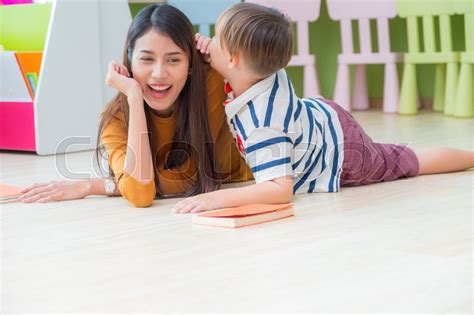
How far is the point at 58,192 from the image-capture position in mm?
1517

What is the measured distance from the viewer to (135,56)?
146 cm

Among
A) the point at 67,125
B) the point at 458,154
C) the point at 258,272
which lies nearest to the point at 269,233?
the point at 258,272

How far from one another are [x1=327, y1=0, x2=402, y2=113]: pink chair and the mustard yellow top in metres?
1.59

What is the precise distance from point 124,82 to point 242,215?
0.36m

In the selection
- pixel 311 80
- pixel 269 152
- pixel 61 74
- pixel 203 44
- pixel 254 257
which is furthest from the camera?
pixel 311 80

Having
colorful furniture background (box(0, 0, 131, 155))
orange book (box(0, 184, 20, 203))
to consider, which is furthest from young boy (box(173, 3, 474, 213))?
colorful furniture background (box(0, 0, 131, 155))

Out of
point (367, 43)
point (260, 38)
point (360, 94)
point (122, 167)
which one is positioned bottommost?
point (360, 94)

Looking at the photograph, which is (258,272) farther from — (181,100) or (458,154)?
(458,154)

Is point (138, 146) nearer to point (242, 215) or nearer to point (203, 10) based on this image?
point (242, 215)

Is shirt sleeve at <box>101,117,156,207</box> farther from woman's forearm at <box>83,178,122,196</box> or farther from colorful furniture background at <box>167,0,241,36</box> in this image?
colorful furniture background at <box>167,0,241,36</box>

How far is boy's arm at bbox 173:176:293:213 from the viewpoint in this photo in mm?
1339

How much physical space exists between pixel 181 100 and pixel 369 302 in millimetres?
776

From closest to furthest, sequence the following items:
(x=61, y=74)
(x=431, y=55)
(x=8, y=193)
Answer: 1. (x=8, y=193)
2. (x=61, y=74)
3. (x=431, y=55)

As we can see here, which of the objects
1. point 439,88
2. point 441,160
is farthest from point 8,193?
point 439,88
